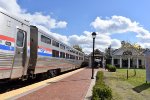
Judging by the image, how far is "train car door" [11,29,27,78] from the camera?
52.6 ft

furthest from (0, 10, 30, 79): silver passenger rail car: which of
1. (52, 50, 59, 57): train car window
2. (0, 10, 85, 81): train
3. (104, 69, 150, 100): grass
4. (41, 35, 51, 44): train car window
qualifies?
(52, 50, 59, 57): train car window

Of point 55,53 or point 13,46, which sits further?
point 55,53

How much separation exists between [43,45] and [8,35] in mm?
7793

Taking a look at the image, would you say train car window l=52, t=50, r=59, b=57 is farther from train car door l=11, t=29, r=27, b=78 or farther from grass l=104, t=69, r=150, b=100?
train car door l=11, t=29, r=27, b=78

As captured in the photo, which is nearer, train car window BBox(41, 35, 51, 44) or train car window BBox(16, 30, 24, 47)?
train car window BBox(16, 30, 24, 47)

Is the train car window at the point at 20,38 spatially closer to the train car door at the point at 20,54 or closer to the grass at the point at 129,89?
the train car door at the point at 20,54

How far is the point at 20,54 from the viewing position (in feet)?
54.9

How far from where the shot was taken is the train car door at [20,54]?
1604 cm

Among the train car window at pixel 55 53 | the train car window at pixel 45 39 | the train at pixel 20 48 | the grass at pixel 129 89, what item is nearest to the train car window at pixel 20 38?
the train at pixel 20 48

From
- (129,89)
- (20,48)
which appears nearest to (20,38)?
(20,48)

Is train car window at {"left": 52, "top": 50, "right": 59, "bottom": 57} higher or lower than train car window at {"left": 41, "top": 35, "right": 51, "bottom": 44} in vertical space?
lower

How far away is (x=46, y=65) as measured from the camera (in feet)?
79.6

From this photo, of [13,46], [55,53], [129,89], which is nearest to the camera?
[13,46]

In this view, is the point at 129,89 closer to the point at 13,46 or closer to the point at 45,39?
the point at 45,39
